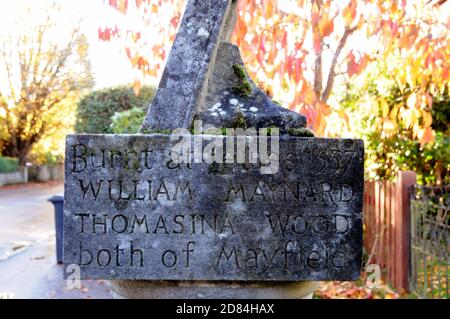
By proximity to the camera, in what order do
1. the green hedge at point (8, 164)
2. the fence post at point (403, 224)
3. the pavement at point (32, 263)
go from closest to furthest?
1. the fence post at point (403, 224)
2. the pavement at point (32, 263)
3. the green hedge at point (8, 164)

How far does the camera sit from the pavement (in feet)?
19.9

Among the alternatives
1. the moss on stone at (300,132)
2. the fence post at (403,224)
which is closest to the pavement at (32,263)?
the fence post at (403,224)

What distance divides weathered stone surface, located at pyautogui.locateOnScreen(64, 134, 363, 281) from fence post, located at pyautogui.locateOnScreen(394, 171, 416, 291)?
4.36 metres

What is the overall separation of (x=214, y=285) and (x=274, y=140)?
0.70m

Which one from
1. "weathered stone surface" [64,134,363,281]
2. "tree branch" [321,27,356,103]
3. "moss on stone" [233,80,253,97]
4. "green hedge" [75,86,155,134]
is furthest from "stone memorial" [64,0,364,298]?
"green hedge" [75,86,155,134]

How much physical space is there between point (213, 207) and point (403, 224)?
4752 millimetres

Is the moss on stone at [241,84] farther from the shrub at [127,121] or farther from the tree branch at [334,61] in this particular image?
the shrub at [127,121]

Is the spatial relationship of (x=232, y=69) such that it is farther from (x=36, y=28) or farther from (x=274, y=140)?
(x=36, y=28)

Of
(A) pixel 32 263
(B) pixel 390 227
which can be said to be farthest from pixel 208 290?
(A) pixel 32 263

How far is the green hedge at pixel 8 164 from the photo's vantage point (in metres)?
25.0

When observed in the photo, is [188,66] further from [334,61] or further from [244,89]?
[334,61]

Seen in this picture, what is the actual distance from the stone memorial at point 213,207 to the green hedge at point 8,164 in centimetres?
2567

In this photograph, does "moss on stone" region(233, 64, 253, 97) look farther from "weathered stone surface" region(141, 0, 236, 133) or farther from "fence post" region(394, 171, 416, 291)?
"fence post" region(394, 171, 416, 291)

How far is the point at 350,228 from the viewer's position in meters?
2.00
